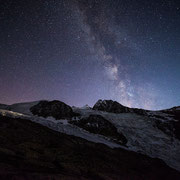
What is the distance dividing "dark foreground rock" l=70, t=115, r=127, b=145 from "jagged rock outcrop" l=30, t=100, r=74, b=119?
481cm

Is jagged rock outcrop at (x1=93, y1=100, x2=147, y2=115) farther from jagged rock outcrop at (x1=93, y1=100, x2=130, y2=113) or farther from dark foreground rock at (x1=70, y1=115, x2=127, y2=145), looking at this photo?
dark foreground rock at (x1=70, y1=115, x2=127, y2=145)

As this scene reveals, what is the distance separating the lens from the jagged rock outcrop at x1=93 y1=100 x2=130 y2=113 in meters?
44.7

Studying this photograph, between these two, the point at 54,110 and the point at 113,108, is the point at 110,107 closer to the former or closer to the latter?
the point at 113,108

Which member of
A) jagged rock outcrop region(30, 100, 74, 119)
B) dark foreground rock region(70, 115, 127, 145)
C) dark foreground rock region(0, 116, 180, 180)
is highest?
jagged rock outcrop region(30, 100, 74, 119)

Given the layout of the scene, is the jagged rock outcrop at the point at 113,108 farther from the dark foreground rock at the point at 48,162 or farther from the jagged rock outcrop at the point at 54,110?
the dark foreground rock at the point at 48,162

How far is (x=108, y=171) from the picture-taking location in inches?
341

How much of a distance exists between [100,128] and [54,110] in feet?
45.5

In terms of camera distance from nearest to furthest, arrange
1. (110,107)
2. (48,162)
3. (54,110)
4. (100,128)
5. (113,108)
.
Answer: (48,162)
(100,128)
(54,110)
(113,108)
(110,107)

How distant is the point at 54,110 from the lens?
3083 centimetres

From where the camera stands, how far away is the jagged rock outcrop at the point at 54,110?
2950 centimetres

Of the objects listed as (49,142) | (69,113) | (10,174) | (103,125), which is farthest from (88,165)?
(69,113)

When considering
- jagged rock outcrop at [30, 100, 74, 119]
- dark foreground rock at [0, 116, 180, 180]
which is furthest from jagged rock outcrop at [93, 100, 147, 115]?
dark foreground rock at [0, 116, 180, 180]

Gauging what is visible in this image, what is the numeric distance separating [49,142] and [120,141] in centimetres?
1521

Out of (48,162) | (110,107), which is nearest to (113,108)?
(110,107)
